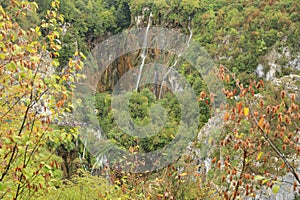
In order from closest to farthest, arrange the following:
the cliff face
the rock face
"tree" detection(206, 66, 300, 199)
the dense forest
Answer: "tree" detection(206, 66, 300, 199), the dense forest, the rock face, the cliff face

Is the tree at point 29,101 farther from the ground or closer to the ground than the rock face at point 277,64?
closer to the ground

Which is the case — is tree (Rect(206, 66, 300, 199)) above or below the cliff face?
below

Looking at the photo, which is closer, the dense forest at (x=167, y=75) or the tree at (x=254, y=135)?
the tree at (x=254, y=135)

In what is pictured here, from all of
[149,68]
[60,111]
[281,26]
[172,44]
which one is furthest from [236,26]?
[60,111]

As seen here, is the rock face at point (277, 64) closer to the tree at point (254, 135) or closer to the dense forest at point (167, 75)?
the dense forest at point (167, 75)

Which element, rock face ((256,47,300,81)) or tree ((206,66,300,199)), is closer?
tree ((206,66,300,199))

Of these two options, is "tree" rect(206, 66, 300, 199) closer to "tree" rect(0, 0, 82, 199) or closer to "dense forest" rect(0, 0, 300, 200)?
"tree" rect(0, 0, 82, 199)

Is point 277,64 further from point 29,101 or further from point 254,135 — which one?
point 29,101

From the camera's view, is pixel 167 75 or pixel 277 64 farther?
pixel 167 75

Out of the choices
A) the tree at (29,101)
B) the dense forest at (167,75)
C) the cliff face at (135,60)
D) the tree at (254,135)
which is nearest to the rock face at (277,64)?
the dense forest at (167,75)

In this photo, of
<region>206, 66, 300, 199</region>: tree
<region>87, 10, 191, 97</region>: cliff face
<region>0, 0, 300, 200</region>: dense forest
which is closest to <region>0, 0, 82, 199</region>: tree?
<region>206, 66, 300, 199</region>: tree

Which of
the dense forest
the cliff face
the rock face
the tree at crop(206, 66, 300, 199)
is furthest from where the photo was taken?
the cliff face

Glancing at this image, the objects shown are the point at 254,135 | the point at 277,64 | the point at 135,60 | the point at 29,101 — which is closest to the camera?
the point at 29,101

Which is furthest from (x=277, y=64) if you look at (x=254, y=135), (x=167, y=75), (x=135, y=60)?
(x=254, y=135)
